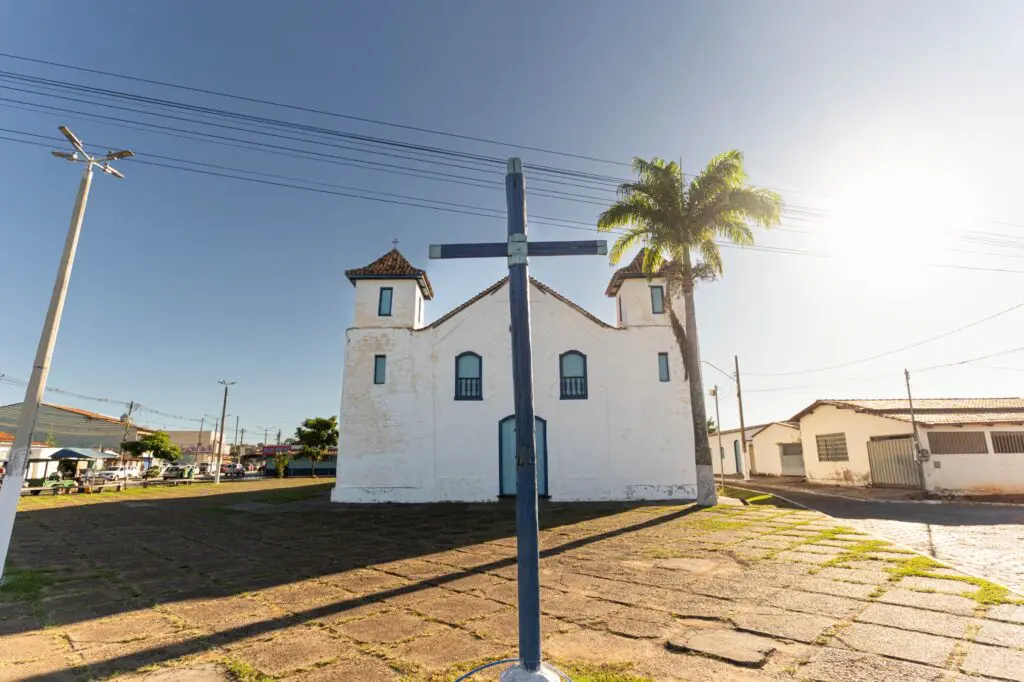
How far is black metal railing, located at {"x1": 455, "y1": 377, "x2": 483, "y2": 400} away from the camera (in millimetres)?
16406

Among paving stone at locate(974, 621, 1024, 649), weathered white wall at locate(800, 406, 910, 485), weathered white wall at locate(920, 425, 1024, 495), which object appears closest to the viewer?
paving stone at locate(974, 621, 1024, 649)


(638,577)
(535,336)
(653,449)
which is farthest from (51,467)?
(638,577)

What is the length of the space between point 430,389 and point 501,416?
2.62 metres

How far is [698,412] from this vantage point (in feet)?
45.1

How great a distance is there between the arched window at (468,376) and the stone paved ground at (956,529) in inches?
422

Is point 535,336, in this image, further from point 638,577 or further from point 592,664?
point 592,664

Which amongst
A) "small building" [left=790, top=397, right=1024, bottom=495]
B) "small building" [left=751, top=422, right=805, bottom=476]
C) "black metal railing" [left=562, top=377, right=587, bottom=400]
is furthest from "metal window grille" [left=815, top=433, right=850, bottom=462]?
"black metal railing" [left=562, top=377, right=587, bottom=400]

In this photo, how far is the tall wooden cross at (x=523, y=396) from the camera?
277cm

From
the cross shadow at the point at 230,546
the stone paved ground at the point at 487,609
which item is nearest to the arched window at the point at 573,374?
the cross shadow at the point at 230,546

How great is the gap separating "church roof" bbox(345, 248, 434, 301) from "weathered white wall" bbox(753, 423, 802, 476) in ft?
83.2

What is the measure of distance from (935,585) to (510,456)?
1178cm

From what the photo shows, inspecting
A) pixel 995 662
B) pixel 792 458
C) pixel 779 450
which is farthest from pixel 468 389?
pixel 779 450

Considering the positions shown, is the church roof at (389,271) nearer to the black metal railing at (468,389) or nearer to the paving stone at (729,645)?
the black metal railing at (468,389)

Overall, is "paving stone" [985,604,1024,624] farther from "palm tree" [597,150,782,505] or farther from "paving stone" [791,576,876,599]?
"palm tree" [597,150,782,505]
